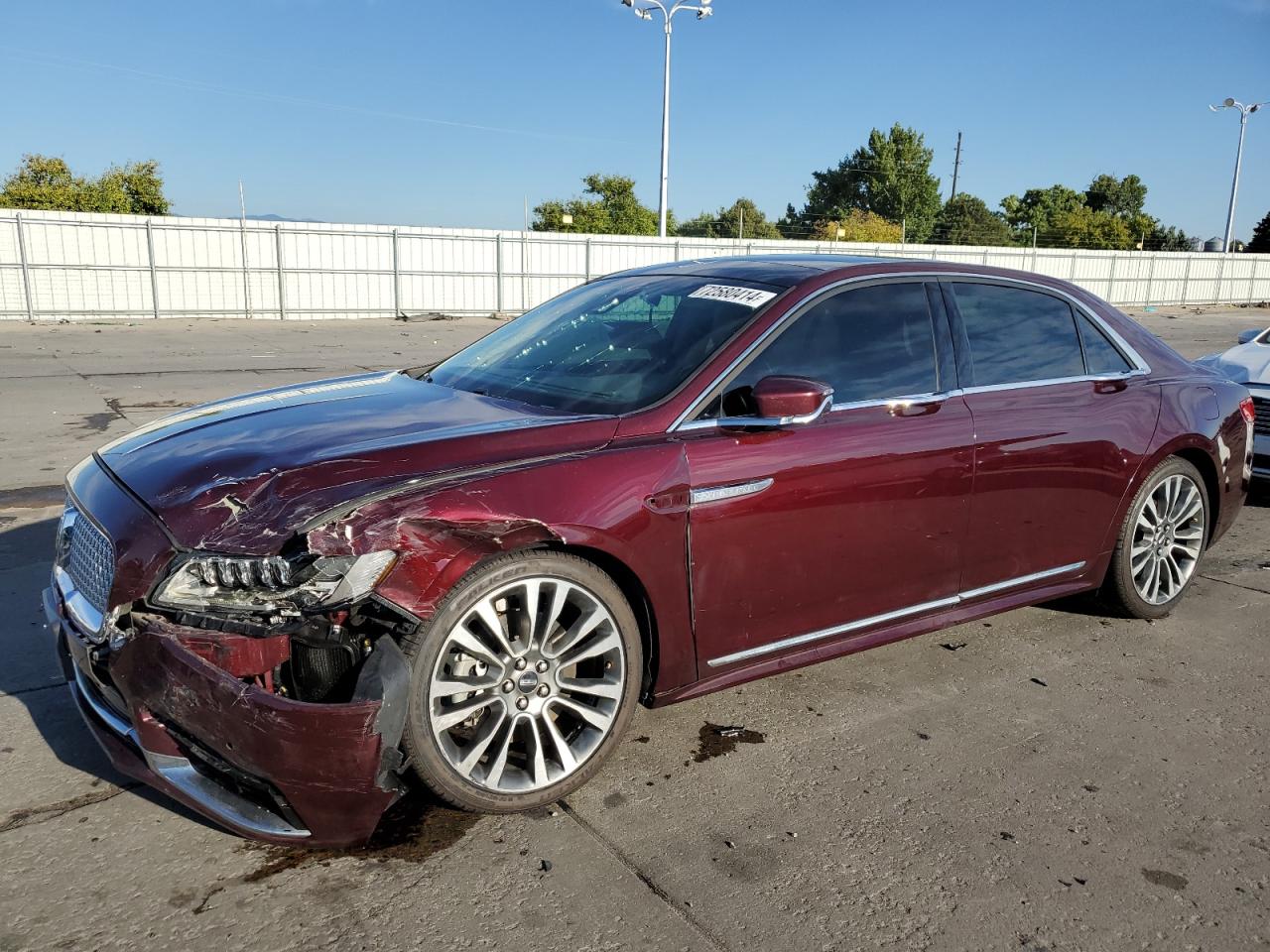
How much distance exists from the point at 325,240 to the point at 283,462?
25.1 meters

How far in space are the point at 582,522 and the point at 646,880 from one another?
1002 millimetres

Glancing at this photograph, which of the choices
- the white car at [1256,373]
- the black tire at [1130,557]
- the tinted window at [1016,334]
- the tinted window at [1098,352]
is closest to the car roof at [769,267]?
the tinted window at [1016,334]

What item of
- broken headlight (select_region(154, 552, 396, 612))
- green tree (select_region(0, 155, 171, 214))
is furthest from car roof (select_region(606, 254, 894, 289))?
green tree (select_region(0, 155, 171, 214))

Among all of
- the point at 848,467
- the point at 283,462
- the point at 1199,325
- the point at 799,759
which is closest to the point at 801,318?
the point at 848,467

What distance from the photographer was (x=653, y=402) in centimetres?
320

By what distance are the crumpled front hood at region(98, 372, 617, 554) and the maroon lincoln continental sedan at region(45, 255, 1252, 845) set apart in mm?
11

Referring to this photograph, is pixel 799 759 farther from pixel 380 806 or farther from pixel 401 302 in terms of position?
pixel 401 302

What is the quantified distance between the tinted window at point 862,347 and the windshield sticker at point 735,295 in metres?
0.15

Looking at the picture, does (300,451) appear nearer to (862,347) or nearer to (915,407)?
(862,347)

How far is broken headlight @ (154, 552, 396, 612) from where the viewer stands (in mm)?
2568

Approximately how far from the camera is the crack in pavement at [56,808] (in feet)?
9.20

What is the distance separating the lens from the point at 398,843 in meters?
2.78

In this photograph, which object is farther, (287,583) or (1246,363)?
(1246,363)

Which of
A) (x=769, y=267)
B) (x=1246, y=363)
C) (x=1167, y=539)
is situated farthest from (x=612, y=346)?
(x=1246, y=363)
